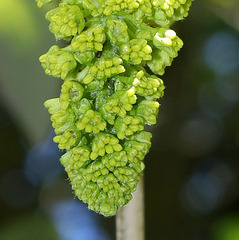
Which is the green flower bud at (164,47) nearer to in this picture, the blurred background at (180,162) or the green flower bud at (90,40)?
the green flower bud at (90,40)

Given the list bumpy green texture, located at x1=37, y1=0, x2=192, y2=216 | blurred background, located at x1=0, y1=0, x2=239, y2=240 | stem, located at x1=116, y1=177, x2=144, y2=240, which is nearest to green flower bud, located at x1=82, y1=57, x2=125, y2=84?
bumpy green texture, located at x1=37, y1=0, x2=192, y2=216

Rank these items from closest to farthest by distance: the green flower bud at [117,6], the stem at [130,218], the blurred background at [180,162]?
1. the green flower bud at [117,6]
2. the stem at [130,218]
3. the blurred background at [180,162]

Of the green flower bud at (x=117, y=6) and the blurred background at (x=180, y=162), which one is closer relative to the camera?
the green flower bud at (x=117, y=6)

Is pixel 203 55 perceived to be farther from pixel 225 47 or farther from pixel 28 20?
pixel 28 20

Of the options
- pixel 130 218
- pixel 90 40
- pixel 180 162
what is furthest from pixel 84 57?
pixel 180 162

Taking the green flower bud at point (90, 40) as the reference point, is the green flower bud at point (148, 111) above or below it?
below

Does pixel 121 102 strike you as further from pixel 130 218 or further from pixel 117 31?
pixel 130 218

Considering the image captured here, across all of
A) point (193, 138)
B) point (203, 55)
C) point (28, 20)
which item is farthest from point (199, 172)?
point (28, 20)

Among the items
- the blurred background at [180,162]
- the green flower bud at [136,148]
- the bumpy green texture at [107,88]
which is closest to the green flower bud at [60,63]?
the bumpy green texture at [107,88]
